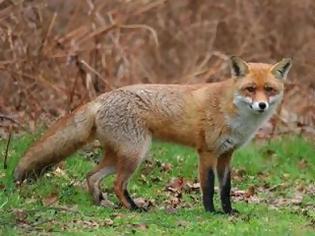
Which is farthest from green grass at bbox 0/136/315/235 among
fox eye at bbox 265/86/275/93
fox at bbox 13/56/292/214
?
fox eye at bbox 265/86/275/93

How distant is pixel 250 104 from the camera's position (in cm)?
838

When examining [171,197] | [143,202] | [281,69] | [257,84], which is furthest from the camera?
[171,197]

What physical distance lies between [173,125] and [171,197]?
3.63 ft

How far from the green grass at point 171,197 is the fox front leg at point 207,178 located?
118 millimetres

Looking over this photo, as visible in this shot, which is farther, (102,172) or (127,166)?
(102,172)

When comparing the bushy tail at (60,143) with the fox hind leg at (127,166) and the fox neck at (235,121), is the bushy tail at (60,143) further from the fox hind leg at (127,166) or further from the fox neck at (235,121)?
the fox neck at (235,121)

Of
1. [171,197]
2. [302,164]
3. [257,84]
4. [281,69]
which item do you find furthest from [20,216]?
[302,164]

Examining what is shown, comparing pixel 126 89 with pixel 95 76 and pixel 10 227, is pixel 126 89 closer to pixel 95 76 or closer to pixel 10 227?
pixel 10 227

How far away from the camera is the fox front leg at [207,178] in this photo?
852 cm

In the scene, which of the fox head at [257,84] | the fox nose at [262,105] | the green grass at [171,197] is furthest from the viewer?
the fox head at [257,84]

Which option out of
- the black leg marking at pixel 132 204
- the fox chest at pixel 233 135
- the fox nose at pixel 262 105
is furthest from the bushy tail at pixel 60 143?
the fox nose at pixel 262 105

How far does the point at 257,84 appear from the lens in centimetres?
842

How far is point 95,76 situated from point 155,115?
4.77 metres

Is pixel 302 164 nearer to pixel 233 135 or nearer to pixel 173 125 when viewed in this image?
pixel 233 135
